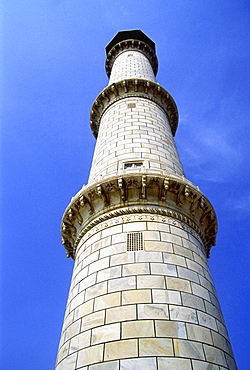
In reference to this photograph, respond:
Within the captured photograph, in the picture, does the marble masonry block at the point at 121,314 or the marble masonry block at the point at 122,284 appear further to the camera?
the marble masonry block at the point at 122,284

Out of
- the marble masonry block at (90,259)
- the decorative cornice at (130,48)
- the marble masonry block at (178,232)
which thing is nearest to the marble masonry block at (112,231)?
the marble masonry block at (90,259)

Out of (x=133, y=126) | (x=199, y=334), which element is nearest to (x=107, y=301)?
(x=199, y=334)

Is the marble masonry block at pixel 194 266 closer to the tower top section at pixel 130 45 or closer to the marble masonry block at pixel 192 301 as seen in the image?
the marble masonry block at pixel 192 301

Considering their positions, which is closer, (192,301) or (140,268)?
(192,301)

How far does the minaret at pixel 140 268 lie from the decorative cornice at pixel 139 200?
0.11 feet

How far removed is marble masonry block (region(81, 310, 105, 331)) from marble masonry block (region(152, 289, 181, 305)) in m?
1.36

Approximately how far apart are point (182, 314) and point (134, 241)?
8.17 feet

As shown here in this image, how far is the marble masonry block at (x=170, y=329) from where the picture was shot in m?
6.87

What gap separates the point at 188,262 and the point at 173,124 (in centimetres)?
1316

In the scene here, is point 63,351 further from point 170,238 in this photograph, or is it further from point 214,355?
point 170,238

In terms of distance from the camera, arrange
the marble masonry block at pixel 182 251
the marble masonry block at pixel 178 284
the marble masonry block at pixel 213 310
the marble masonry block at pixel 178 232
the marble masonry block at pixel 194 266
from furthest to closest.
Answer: the marble masonry block at pixel 178 232
the marble masonry block at pixel 182 251
the marble masonry block at pixel 194 266
the marble masonry block at pixel 213 310
the marble masonry block at pixel 178 284

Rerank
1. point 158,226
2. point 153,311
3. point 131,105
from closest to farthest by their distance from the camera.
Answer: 1. point 153,311
2. point 158,226
3. point 131,105

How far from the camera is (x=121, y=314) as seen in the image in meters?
7.33

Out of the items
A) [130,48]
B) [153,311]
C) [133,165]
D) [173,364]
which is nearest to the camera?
[173,364]
